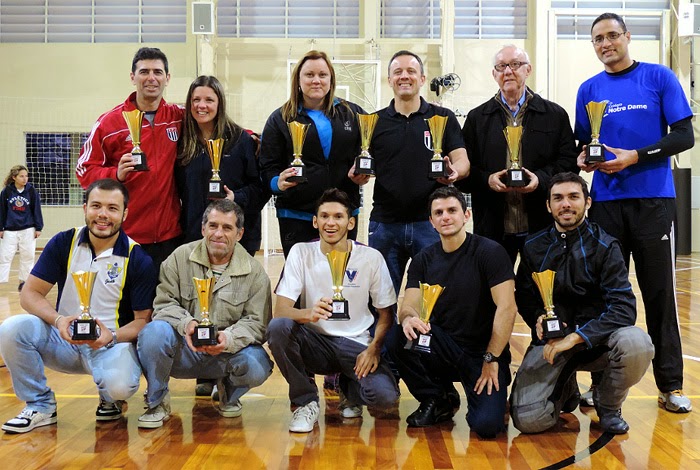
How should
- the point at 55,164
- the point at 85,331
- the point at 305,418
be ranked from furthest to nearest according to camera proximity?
the point at 55,164
the point at 305,418
the point at 85,331

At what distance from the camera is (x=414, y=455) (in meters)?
3.16

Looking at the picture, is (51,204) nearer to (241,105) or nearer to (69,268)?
(241,105)

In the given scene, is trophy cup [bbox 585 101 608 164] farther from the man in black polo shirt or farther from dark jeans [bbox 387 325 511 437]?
dark jeans [bbox 387 325 511 437]

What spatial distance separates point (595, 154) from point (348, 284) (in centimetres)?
148

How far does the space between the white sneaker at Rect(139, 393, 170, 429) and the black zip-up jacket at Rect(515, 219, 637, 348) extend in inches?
77.3

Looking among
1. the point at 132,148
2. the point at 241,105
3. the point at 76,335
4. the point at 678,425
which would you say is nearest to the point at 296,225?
the point at 132,148

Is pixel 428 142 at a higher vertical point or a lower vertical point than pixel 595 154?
higher

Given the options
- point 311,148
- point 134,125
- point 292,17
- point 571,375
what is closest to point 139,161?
point 134,125

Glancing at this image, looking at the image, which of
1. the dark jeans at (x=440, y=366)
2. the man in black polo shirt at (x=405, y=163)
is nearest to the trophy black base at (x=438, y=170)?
the man in black polo shirt at (x=405, y=163)

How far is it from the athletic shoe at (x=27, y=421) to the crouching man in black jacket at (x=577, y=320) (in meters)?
2.35

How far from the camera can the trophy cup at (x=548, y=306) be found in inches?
133

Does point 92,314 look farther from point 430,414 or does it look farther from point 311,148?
point 430,414

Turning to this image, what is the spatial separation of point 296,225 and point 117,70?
42.3 ft

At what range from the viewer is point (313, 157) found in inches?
161
